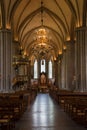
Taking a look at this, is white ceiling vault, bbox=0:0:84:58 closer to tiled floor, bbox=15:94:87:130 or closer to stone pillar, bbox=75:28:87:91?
stone pillar, bbox=75:28:87:91

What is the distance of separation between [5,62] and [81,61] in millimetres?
7326

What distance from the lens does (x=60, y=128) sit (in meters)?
11.5

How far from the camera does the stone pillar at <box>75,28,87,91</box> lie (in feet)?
93.6

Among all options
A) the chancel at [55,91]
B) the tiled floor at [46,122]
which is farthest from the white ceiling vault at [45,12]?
the tiled floor at [46,122]

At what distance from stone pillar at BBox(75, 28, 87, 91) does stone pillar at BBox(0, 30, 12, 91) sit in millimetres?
6699

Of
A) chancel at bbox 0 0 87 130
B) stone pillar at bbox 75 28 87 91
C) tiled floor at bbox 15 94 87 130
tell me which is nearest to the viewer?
tiled floor at bbox 15 94 87 130

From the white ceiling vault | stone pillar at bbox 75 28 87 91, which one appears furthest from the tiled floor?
the white ceiling vault

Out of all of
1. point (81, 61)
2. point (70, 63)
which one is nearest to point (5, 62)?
point (81, 61)

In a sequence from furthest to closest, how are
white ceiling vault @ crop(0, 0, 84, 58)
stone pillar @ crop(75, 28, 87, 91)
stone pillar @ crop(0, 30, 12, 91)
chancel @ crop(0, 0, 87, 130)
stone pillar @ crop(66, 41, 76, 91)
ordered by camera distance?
stone pillar @ crop(66, 41, 76, 91), white ceiling vault @ crop(0, 0, 84, 58), stone pillar @ crop(75, 28, 87, 91), stone pillar @ crop(0, 30, 12, 91), chancel @ crop(0, 0, 87, 130)

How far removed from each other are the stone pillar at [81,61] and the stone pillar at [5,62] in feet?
22.0

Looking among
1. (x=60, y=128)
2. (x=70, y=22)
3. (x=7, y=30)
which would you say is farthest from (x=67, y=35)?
(x=60, y=128)

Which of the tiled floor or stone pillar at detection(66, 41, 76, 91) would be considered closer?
the tiled floor

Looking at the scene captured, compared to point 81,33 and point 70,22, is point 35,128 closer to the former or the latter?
point 81,33

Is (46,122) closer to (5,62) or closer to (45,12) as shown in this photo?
(5,62)
